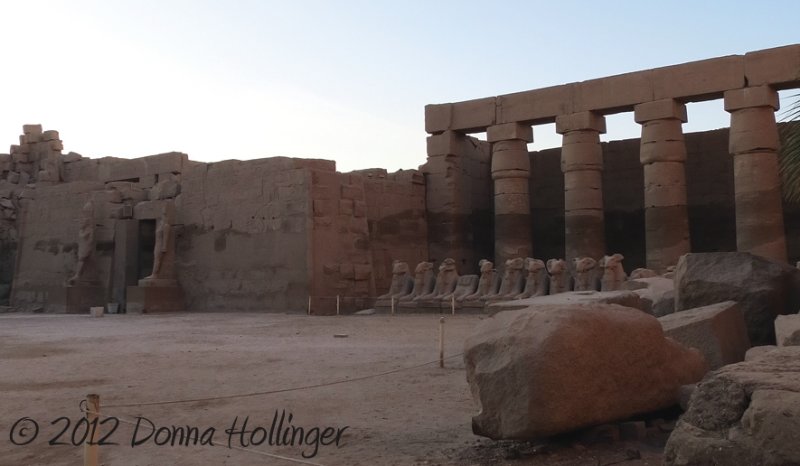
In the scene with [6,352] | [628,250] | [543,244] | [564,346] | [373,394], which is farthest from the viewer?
[543,244]

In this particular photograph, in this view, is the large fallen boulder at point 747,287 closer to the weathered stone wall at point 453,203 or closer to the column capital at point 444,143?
the weathered stone wall at point 453,203

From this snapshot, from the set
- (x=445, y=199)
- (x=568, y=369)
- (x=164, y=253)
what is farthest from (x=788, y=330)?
(x=445, y=199)

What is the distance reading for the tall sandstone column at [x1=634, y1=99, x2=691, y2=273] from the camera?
16031 millimetres

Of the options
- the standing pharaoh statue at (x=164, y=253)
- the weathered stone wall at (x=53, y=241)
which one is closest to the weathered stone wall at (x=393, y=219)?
the standing pharaoh statue at (x=164, y=253)

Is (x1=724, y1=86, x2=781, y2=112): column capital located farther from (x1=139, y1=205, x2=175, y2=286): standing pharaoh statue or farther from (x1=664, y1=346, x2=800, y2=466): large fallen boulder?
(x1=664, y1=346, x2=800, y2=466): large fallen boulder

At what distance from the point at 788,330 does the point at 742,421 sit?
196 centimetres

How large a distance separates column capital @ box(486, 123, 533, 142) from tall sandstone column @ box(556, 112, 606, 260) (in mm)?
971

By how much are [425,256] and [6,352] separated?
11.7m

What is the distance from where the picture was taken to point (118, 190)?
18.6 metres

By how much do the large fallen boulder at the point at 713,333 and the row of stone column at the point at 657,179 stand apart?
1069 centimetres

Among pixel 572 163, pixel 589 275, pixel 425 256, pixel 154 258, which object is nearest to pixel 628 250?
pixel 572 163

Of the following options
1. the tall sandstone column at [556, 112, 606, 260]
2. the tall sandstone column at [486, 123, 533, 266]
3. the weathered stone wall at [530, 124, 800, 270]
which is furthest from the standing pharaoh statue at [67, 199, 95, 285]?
the weathered stone wall at [530, 124, 800, 270]

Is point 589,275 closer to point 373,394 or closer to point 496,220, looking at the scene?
point 496,220

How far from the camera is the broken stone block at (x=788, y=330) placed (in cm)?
404
